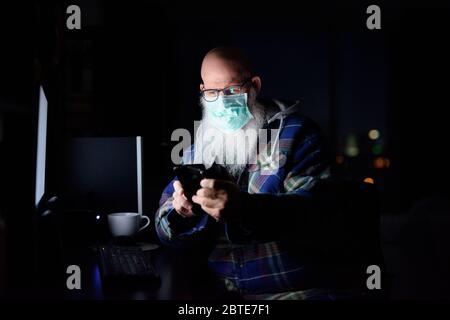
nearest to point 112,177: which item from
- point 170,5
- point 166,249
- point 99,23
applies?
point 166,249

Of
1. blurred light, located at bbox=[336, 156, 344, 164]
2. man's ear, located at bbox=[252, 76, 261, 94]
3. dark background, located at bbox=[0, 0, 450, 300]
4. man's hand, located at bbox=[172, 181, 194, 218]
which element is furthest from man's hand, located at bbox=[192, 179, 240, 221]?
blurred light, located at bbox=[336, 156, 344, 164]

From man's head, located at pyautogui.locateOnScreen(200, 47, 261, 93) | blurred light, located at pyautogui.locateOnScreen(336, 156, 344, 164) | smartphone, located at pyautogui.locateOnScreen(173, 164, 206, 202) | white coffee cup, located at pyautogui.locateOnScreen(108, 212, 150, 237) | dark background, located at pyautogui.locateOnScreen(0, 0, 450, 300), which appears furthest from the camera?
blurred light, located at pyautogui.locateOnScreen(336, 156, 344, 164)

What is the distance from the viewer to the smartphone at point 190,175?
1.16 meters

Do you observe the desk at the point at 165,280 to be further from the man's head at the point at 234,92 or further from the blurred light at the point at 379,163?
the blurred light at the point at 379,163

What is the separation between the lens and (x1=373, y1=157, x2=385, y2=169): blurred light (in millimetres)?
4621

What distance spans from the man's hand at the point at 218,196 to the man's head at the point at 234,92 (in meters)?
0.40

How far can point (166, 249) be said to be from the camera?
5.19 ft

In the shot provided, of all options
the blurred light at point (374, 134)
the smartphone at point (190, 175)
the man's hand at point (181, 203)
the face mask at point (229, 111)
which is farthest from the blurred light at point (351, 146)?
the smartphone at point (190, 175)

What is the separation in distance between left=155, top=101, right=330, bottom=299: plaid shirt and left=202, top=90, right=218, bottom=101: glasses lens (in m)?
0.19

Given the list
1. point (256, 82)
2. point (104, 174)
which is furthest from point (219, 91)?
point (104, 174)

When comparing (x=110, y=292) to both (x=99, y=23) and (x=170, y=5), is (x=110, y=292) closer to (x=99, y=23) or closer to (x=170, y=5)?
(x=99, y=23)

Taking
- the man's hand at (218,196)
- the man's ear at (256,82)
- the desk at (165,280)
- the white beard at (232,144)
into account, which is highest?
the man's ear at (256,82)

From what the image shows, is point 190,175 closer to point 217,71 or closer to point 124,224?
point 217,71

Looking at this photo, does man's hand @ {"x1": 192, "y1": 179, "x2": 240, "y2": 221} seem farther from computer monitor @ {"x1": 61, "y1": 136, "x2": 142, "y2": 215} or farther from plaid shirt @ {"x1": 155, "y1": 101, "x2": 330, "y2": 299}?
computer monitor @ {"x1": 61, "y1": 136, "x2": 142, "y2": 215}
